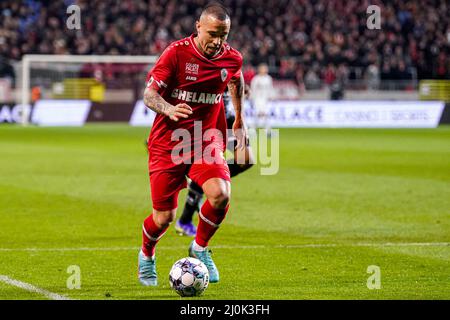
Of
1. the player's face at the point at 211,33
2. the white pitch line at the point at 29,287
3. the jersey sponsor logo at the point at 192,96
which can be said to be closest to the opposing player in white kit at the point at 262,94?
the jersey sponsor logo at the point at 192,96

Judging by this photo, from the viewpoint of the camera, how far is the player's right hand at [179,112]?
678 centimetres

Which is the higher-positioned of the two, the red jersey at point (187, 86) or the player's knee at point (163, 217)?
the red jersey at point (187, 86)

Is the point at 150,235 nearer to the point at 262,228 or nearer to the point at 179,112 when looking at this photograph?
the point at 179,112

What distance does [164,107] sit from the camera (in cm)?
691

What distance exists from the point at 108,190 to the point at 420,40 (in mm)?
28579

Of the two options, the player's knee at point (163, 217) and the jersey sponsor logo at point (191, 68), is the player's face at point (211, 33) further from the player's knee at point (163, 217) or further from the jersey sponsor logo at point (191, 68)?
the player's knee at point (163, 217)

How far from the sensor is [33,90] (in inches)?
1390

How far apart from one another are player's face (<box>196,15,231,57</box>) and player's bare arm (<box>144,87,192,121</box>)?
53cm

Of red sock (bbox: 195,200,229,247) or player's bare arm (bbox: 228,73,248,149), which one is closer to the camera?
red sock (bbox: 195,200,229,247)

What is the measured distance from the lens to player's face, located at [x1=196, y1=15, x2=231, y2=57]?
23.0 ft

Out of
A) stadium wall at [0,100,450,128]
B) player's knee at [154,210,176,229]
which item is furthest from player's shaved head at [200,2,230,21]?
stadium wall at [0,100,450,128]

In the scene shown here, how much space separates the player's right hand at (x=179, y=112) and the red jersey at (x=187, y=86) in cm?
33

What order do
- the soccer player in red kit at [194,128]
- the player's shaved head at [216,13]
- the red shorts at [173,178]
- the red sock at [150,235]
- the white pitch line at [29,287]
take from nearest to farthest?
the white pitch line at [29,287] < the player's shaved head at [216,13] < the soccer player in red kit at [194,128] < the red shorts at [173,178] < the red sock at [150,235]

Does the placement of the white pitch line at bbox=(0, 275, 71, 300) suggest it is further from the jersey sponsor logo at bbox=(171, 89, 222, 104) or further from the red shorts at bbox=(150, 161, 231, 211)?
the jersey sponsor logo at bbox=(171, 89, 222, 104)
